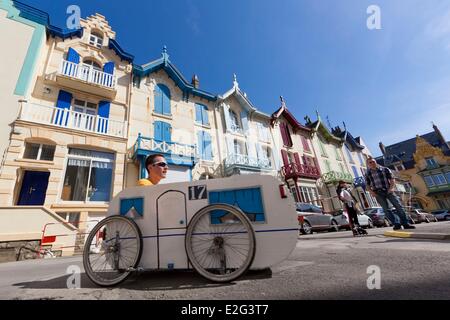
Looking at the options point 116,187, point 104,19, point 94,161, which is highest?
point 104,19

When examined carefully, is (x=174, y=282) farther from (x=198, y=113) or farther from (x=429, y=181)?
(x=429, y=181)

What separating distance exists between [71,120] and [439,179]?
4707cm

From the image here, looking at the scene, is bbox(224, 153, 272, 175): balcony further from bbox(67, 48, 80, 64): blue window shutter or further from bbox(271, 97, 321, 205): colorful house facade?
bbox(67, 48, 80, 64): blue window shutter

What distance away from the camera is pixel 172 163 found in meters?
11.3

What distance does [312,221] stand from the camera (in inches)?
355

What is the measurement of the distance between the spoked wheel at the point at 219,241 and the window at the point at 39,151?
10.1 metres

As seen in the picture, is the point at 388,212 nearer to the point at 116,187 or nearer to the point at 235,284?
the point at 235,284

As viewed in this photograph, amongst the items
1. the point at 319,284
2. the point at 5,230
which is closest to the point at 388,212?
the point at 319,284

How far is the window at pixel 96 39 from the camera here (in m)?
12.4

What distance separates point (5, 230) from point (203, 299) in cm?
841

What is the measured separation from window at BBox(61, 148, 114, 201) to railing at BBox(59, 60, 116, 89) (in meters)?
4.22

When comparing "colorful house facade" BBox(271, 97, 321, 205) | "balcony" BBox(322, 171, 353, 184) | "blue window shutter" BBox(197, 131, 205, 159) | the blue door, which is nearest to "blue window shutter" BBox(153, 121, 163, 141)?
"blue window shutter" BBox(197, 131, 205, 159)

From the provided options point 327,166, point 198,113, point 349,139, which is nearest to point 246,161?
point 198,113

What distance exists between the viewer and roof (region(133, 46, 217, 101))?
43.2 ft
